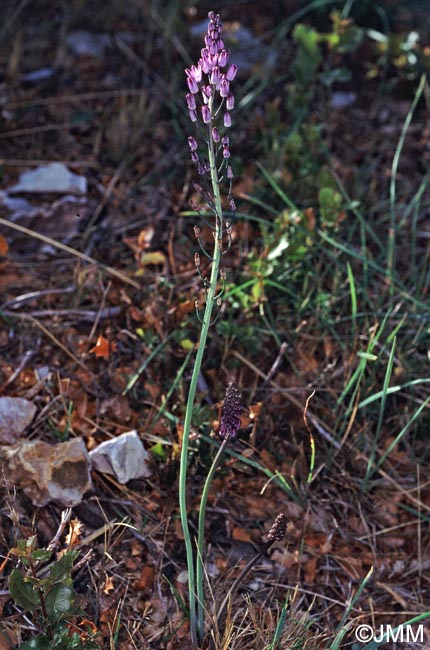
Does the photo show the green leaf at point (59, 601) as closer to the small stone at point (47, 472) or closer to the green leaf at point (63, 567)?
the green leaf at point (63, 567)

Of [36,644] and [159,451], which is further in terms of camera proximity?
[159,451]

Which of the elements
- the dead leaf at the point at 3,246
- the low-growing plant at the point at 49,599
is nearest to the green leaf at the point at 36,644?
the low-growing plant at the point at 49,599

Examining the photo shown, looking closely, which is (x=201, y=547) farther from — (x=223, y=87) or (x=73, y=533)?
(x=223, y=87)

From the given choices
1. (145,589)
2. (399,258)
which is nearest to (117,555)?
(145,589)

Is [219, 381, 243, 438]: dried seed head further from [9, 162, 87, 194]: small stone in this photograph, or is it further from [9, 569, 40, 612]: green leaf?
[9, 162, 87, 194]: small stone

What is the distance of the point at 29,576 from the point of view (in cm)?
176

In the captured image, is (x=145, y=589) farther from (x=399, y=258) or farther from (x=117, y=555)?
(x=399, y=258)

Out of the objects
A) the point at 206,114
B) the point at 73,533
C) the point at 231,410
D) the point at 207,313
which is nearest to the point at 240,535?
the point at 73,533

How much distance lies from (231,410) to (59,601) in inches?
23.6

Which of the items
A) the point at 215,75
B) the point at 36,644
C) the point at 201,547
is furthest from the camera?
the point at 201,547

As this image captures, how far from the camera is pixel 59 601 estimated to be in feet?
5.77

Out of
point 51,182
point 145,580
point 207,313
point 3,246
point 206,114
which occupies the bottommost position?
point 145,580

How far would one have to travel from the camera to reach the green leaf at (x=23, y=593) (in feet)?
5.69

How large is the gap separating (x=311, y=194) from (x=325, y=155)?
1.04ft
